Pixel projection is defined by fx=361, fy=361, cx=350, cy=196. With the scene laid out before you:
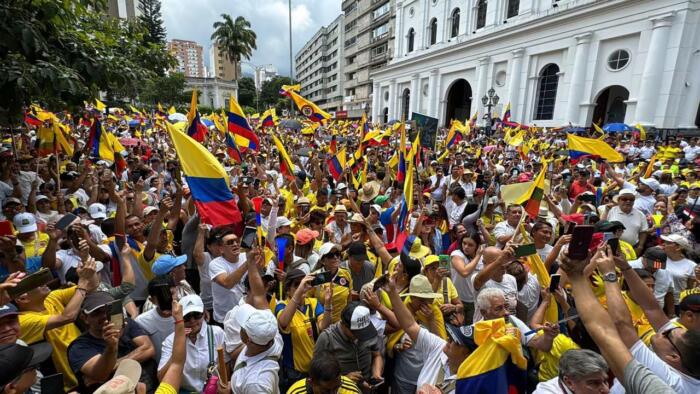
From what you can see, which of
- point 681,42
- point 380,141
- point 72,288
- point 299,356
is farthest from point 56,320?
point 681,42

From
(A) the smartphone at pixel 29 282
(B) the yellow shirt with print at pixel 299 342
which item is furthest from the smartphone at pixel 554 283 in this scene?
(A) the smartphone at pixel 29 282

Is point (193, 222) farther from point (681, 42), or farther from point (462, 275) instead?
point (681, 42)

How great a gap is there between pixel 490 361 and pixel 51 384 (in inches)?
97.0

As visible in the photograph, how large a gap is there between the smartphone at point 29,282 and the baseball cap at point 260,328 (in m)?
1.32

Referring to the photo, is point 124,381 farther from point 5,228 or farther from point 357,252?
point 5,228

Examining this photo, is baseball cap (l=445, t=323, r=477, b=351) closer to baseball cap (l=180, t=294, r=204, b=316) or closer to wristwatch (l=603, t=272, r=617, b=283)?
wristwatch (l=603, t=272, r=617, b=283)

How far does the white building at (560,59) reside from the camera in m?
20.0

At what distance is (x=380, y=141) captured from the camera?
13117 millimetres

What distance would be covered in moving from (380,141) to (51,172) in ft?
30.9

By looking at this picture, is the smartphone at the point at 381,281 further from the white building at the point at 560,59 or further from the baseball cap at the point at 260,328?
the white building at the point at 560,59

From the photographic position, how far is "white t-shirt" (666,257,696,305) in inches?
168

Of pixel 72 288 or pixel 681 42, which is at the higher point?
pixel 681 42

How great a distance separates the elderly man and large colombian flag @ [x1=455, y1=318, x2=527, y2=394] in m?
0.34

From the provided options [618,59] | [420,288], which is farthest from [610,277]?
[618,59]
